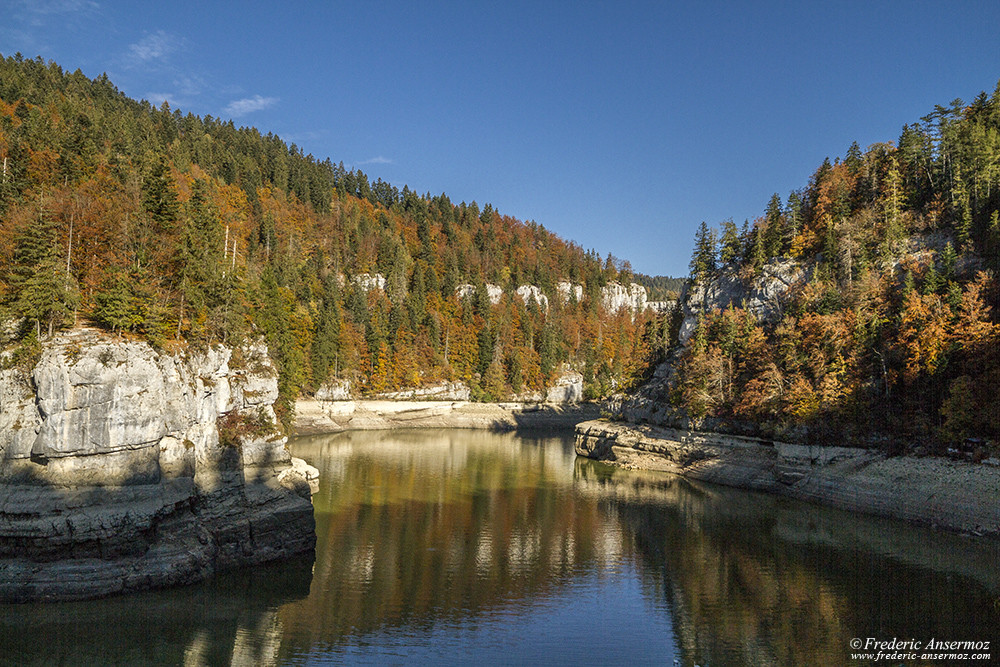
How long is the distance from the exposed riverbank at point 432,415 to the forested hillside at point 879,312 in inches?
1435

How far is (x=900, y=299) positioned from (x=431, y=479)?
40.3 metres

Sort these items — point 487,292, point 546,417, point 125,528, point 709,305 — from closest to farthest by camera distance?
1. point 125,528
2. point 709,305
3. point 546,417
4. point 487,292

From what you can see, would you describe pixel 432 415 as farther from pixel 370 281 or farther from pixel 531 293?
pixel 531 293

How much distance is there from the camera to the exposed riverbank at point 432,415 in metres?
74.8

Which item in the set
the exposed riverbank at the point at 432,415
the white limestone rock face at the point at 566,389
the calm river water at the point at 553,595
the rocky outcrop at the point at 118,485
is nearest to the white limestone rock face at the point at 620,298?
the white limestone rock face at the point at 566,389

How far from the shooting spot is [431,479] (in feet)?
147

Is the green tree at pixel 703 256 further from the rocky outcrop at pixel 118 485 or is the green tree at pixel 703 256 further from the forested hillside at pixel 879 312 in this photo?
the rocky outcrop at pixel 118 485

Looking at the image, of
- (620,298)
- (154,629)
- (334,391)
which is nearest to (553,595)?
(154,629)

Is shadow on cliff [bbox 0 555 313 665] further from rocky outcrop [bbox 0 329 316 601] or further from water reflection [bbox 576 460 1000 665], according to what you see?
water reflection [bbox 576 460 1000 665]

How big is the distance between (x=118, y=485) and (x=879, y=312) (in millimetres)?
51705

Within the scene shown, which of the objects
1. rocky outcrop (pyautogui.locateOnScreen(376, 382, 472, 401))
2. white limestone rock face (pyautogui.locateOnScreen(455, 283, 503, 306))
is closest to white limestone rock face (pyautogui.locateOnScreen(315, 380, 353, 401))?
rocky outcrop (pyautogui.locateOnScreen(376, 382, 472, 401))

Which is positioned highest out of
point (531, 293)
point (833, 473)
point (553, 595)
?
point (531, 293)

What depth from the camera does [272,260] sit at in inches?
3174

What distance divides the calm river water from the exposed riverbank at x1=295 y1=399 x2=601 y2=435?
3860 centimetres
